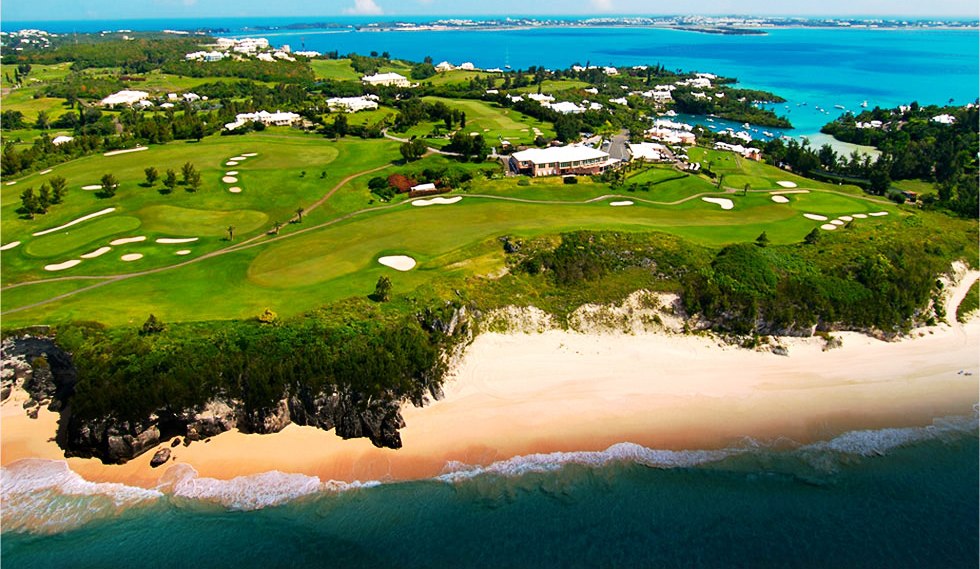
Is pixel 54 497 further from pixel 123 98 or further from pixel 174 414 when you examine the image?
pixel 123 98

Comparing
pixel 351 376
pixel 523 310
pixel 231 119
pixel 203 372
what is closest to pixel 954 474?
pixel 523 310

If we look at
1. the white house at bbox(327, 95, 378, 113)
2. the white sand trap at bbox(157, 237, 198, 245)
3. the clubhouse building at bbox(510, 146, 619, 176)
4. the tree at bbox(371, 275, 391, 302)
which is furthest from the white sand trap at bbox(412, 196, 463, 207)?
the white house at bbox(327, 95, 378, 113)

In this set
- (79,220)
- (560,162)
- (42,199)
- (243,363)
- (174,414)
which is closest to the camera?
(174,414)

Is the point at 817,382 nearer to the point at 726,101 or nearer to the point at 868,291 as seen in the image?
the point at 868,291

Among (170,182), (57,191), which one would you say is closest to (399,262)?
(170,182)

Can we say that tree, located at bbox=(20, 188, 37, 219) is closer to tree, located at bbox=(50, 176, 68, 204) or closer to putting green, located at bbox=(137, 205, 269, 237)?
tree, located at bbox=(50, 176, 68, 204)

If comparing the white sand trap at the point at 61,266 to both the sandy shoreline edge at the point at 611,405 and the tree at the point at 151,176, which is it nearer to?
the sandy shoreline edge at the point at 611,405

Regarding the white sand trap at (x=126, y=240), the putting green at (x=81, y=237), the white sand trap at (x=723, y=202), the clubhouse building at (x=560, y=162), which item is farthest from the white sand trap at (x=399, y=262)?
the white sand trap at (x=723, y=202)
